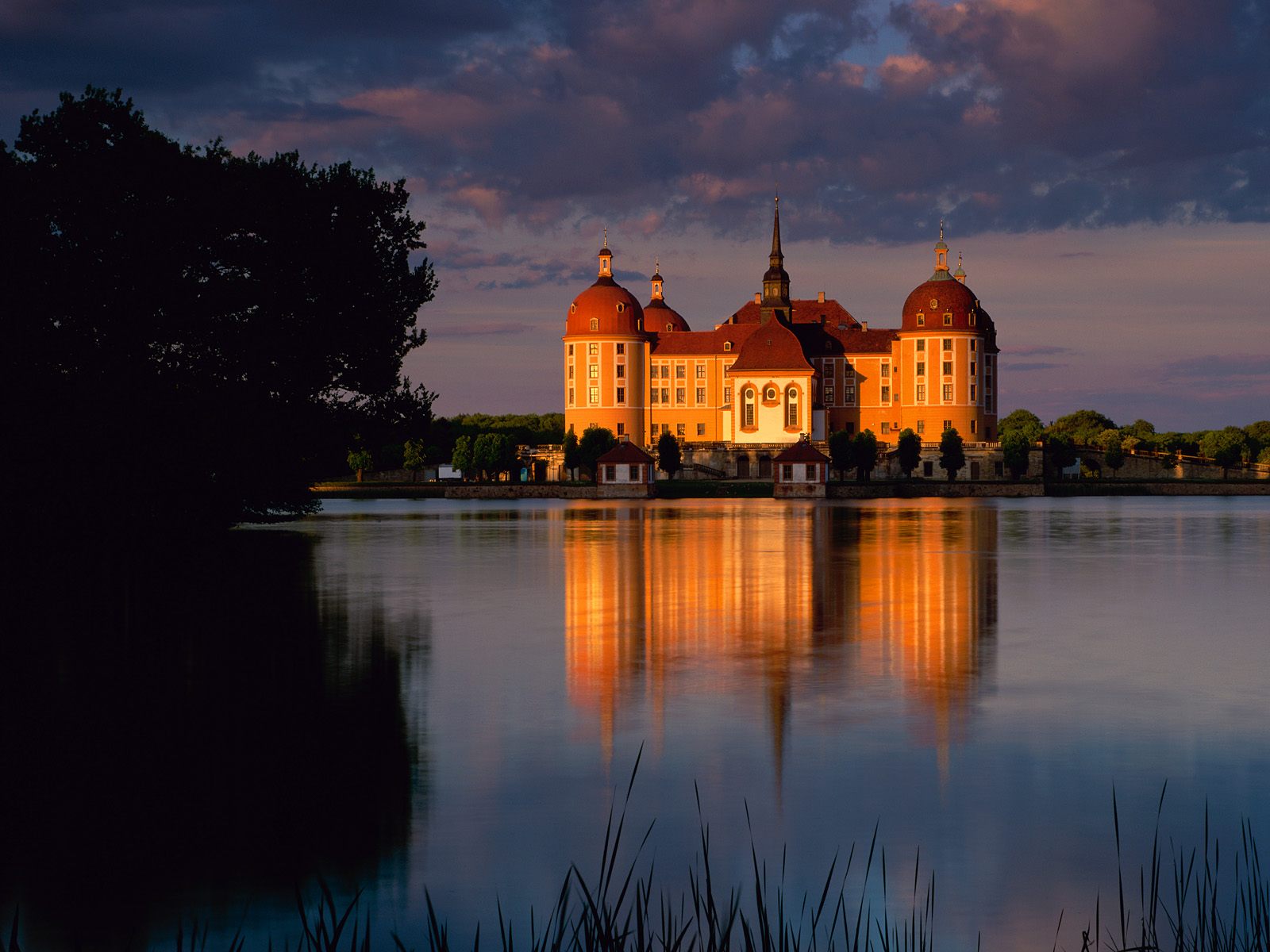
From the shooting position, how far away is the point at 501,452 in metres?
121

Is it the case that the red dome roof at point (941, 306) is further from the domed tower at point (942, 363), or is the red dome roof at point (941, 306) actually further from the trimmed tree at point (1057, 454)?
the trimmed tree at point (1057, 454)

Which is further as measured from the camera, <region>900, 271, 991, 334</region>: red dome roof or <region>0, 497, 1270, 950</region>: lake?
<region>900, 271, 991, 334</region>: red dome roof

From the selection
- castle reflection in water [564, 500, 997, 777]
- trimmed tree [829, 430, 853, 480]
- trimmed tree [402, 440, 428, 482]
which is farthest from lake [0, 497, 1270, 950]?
trimmed tree [402, 440, 428, 482]

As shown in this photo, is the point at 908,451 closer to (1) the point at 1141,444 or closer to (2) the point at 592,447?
(2) the point at 592,447

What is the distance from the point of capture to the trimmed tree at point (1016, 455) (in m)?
125

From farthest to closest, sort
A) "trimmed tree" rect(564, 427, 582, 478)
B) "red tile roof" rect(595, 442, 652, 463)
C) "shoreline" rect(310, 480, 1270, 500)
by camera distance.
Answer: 1. "trimmed tree" rect(564, 427, 582, 478)
2. "shoreline" rect(310, 480, 1270, 500)
3. "red tile roof" rect(595, 442, 652, 463)

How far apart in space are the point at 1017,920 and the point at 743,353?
411 feet

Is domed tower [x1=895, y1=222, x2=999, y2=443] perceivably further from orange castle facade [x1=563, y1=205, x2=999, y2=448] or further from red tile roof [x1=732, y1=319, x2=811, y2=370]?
red tile roof [x1=732, y1=319, x2=811, y2=370]

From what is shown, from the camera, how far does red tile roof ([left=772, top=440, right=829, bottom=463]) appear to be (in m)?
97.8

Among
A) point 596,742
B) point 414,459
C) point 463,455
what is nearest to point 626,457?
point 463,455

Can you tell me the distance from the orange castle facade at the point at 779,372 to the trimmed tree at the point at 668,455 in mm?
11698

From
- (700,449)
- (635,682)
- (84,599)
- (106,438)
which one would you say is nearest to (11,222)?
(106,438)

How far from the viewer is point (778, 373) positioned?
130 metres

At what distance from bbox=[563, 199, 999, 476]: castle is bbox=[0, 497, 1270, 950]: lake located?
Answer: 10257cm
